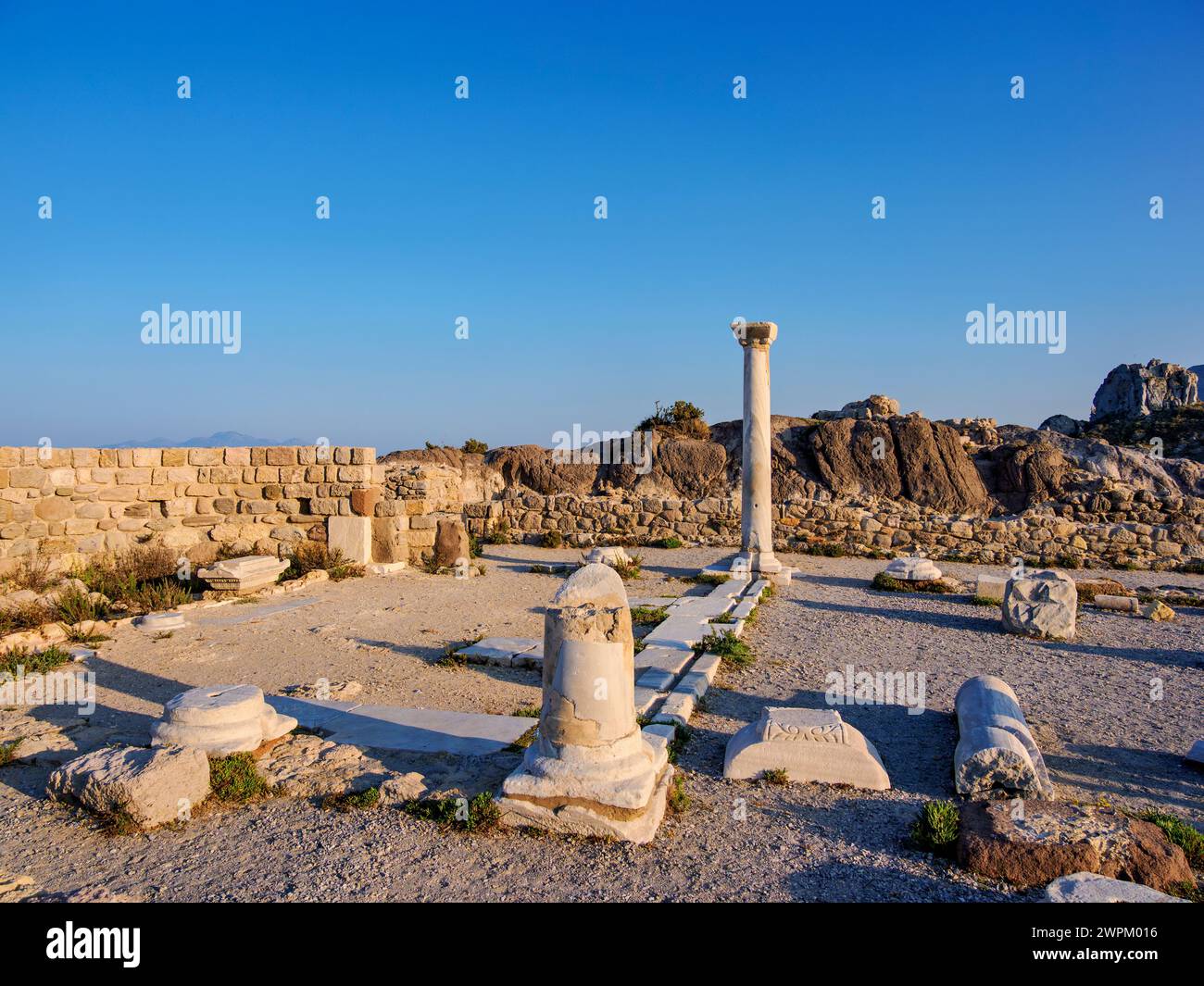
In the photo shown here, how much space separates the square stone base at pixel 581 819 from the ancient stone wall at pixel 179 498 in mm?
A: 8859

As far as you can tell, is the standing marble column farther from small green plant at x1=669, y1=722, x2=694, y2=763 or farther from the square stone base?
the square stone base

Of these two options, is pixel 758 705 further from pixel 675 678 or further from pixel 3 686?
pixel 3 686

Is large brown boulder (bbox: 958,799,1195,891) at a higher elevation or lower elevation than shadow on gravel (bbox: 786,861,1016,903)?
higher

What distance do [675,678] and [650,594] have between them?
165 inches

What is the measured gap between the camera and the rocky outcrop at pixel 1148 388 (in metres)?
30.3

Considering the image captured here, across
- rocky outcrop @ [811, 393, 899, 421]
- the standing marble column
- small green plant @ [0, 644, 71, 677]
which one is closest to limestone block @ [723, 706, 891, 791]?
small green plant @ [0, 644, 71, 677]

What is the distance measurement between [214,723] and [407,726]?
3.88ft

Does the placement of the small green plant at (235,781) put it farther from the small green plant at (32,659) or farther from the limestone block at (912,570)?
the limestone block at (912,570)

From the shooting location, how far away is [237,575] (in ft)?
31.9

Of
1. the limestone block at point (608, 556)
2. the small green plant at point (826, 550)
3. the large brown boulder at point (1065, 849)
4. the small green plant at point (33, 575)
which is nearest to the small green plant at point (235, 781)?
the large brown boulder at point (1065, 849)

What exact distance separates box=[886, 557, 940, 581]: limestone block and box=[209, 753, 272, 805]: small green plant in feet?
31.0

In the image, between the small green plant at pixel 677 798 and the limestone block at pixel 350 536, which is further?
the limestone block at pixel 350 536

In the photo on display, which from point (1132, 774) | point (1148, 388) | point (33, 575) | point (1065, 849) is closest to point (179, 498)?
point (33, 575)

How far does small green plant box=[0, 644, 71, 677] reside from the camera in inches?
248
